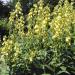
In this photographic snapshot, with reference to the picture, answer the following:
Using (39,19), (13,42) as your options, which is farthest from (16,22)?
(13,42)

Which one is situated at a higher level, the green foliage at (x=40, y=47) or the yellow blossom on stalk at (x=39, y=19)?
the yellow blossom on stalk at (x=39, y=19)

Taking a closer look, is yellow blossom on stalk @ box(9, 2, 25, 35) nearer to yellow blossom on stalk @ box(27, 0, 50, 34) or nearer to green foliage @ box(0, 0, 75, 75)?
green foliage @ box(0, 0, 75, 75)

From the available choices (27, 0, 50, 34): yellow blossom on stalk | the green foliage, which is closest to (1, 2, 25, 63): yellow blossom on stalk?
the green foliage

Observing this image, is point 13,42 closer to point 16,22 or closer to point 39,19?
point 16,22

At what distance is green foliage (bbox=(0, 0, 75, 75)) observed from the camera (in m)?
6.52

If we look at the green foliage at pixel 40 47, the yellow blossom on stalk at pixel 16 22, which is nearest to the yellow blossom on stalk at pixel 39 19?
the green foliage at pixel 40 47

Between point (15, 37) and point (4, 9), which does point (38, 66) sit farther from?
point (4, 9)

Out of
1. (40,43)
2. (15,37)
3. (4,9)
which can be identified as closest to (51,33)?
(40,43)

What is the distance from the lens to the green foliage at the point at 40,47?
257 inches

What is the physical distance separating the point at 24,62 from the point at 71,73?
1031 millimetres

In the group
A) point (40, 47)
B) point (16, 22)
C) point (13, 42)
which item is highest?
point (16, 22)

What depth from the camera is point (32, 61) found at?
6.62 metres

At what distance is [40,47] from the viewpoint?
23.3 feet

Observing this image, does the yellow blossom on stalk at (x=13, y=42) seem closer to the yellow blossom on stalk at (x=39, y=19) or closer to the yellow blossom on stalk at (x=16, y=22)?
the yellow blossom on stalk at (x=16, y=22)
